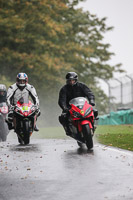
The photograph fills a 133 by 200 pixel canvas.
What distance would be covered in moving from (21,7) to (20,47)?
10.1 feet

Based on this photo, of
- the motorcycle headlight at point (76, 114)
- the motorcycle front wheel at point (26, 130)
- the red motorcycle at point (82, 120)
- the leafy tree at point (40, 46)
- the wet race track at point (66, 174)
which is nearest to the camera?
the wet race track at point (66, 174)

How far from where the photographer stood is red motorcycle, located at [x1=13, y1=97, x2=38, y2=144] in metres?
14.7

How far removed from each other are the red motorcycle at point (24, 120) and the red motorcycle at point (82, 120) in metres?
2.18

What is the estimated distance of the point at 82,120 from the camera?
12.3 metres

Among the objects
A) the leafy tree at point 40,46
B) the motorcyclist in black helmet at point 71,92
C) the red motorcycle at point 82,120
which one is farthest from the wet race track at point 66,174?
the leafy tree at point 40,46

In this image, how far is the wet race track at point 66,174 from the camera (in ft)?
24.4

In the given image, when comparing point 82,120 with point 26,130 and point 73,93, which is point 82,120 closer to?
point 73,93

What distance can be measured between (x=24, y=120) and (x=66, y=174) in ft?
19.5

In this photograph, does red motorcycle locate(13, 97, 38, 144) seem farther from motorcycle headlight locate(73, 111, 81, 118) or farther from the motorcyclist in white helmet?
motorcycle headlight locate(73, 111, 81, 118)

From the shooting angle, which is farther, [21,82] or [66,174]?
[21,82]

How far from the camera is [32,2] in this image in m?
41.1

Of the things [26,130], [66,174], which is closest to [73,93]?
[26,130]

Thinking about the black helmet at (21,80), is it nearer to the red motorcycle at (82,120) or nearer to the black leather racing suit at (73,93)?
the black leather racing suit at (73,93)

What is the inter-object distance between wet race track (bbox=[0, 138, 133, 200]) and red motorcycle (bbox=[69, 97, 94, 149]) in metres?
0.29
